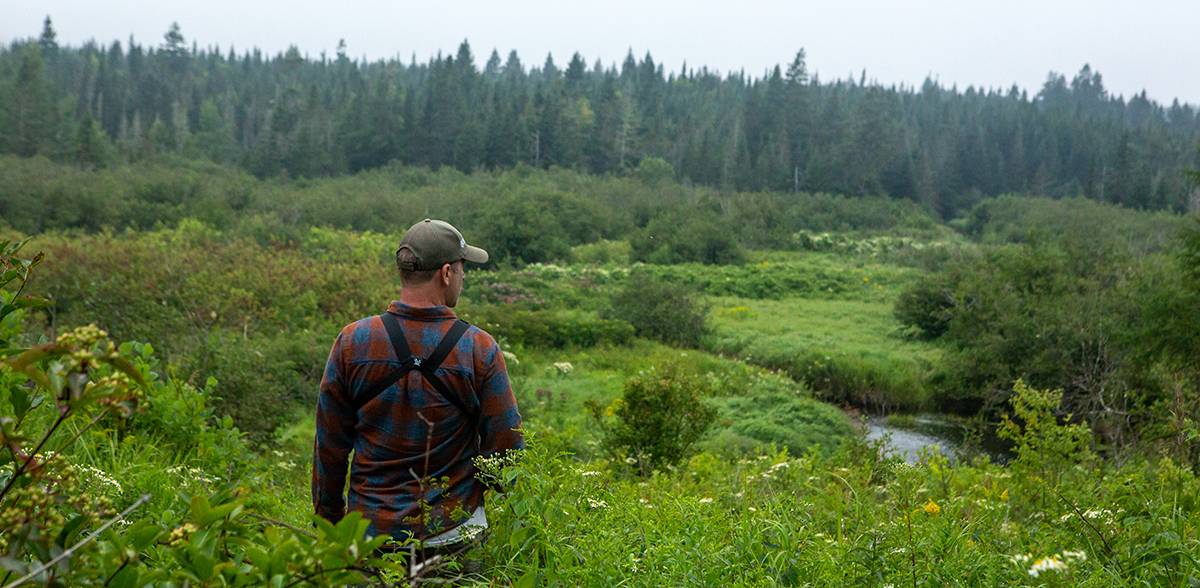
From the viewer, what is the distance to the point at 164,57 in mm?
105375

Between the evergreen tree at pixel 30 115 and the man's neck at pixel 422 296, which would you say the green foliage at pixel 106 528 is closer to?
the man's neck at pixel 422 296

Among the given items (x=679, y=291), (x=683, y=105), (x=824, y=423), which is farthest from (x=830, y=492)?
(x=683, y=105)

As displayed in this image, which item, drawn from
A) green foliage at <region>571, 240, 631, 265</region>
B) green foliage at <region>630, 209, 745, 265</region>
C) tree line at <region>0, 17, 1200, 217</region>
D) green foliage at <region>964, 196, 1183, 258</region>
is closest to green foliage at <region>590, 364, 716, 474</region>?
green foliage at <region>571, 240, 631, 265</region>

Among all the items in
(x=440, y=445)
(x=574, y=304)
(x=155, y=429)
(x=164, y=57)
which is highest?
(x=164, y=57)

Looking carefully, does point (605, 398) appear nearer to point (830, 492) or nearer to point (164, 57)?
point (830, 492)

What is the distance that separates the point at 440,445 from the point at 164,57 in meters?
116

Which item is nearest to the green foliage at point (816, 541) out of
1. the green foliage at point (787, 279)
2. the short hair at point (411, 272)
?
the short hair at point (411, 272)

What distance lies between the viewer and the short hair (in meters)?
3.05

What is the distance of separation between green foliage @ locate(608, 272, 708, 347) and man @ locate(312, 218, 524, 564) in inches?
718

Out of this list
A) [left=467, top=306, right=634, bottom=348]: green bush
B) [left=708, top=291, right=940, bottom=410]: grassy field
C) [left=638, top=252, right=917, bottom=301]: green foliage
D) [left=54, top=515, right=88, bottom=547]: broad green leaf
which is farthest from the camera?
[left=638, top=252, right=917, bottom=301]: green foliage

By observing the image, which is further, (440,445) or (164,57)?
(164,57)

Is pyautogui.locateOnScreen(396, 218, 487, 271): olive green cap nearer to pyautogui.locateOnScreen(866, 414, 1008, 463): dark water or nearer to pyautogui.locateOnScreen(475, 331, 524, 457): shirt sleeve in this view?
pyautogui.locateOnScreen(475, 331, 524, 457): shirt sleeve

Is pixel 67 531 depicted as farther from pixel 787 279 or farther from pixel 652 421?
pixel 787 279

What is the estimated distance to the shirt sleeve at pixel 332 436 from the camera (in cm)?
304
